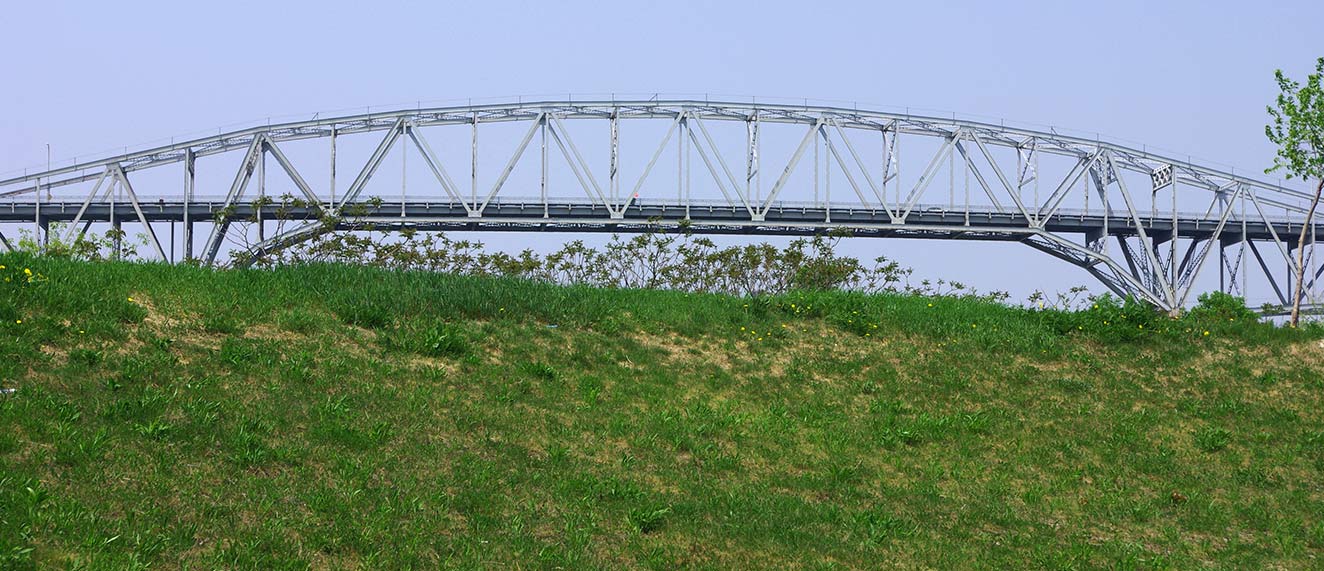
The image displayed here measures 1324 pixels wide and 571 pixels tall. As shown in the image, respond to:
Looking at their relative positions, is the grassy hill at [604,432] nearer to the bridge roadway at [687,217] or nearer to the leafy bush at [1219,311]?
the leafy bush at [1219,311]

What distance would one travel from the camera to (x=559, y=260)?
3928 centimetres

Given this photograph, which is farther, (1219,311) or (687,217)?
(687,217)

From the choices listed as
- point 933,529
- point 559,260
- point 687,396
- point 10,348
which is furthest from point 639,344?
point 559,260

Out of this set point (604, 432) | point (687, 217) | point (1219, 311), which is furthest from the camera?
point (687, 217)

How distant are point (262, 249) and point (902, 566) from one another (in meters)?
36.4

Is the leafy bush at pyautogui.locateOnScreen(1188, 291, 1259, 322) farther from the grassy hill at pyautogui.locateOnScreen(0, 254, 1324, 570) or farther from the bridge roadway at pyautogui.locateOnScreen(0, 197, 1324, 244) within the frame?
the bridge roadway at pyautogui.locateOnScreen(0, 197, 1324, 244)

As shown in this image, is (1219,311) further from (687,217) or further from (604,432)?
(687,217)

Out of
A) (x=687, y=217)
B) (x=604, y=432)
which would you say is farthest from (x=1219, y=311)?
(x=687, y=217)

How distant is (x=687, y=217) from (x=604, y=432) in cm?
5451

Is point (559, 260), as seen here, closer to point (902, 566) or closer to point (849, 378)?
point (849, 378)

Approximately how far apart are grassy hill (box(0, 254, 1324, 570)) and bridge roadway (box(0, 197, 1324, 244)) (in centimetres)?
4974

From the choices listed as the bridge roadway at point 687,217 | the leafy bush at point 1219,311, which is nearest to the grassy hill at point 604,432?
the leafy bush at point 1219,311

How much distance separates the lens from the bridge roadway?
6856 cm

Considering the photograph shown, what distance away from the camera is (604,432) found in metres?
12.2
